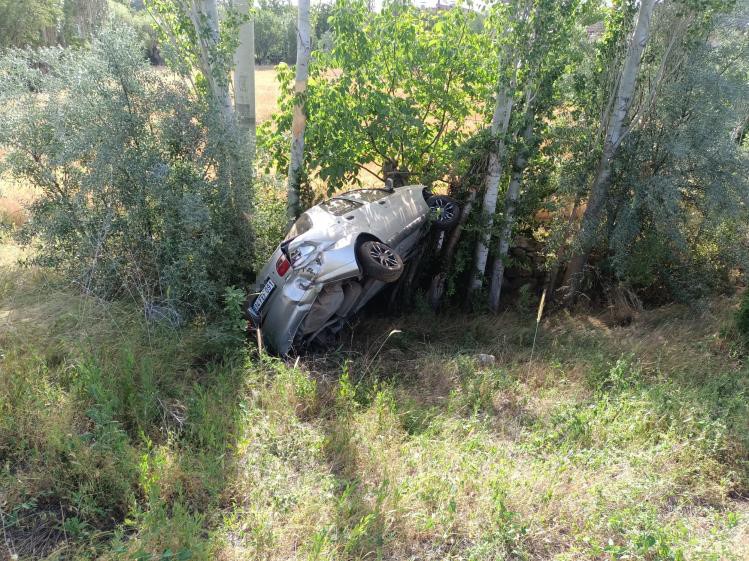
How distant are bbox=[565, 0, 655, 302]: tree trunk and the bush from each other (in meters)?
4.44

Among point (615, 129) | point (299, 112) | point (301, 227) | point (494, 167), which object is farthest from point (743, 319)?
point (299, 112)

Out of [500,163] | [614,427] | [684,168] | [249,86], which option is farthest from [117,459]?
[684,168]

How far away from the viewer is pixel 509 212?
702 centimetres

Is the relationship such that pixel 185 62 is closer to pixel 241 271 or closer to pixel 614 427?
pixel 241 271

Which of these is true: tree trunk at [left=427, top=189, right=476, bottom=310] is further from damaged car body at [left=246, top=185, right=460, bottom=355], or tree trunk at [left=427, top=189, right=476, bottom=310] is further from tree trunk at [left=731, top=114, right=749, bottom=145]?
tree trunk at [left=731, top=114, right=749, bottom=145]

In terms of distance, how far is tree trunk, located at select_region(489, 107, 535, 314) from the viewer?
657 cm

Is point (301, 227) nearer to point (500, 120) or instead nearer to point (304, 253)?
point (304, 253)

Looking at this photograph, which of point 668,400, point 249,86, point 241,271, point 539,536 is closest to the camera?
point 539,536

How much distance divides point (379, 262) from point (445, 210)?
219 cm

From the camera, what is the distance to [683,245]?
247 inches

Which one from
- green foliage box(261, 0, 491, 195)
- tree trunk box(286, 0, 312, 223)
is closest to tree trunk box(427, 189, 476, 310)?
green foliage box(261, 0, 491, 195)

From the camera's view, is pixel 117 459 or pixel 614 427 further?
pixel 614 427

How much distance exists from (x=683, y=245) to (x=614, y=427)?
329 centimetres

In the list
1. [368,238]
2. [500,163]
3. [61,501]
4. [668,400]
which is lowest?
[61,501]
